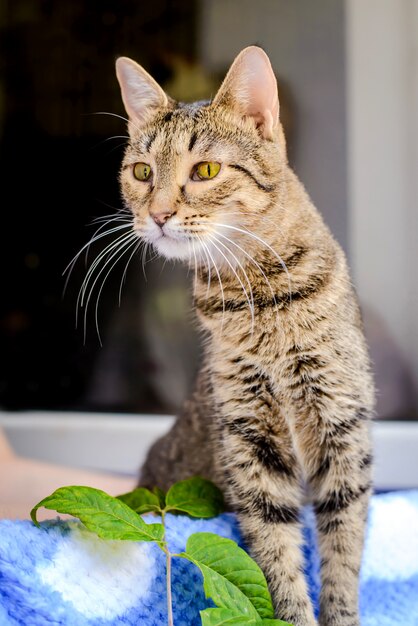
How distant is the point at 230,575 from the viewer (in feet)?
2.34

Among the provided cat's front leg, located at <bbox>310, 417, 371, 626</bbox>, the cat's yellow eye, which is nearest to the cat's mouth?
the cat's yellow eye

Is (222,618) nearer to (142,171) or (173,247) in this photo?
(173,247)

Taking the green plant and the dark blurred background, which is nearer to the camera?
the green plant

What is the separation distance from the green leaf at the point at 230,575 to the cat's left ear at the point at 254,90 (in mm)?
547

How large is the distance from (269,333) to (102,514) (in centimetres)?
33

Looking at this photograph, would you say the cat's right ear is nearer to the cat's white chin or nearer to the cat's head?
the cat's head

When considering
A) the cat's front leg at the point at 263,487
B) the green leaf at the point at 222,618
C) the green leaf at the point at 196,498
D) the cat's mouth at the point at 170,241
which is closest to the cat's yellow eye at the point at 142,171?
the cat's mouth at the point at 170,241

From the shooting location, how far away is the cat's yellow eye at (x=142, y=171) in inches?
37.2

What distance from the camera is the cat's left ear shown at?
86 centimetres

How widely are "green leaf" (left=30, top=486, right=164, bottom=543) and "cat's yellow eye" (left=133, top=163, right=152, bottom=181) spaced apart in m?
0.46

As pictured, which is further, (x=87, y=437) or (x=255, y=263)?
(x=87, y=437)

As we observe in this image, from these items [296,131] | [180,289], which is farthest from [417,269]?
[180,289]

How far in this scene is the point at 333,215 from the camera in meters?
1.63

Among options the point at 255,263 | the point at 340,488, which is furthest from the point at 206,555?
the point at 255,263
